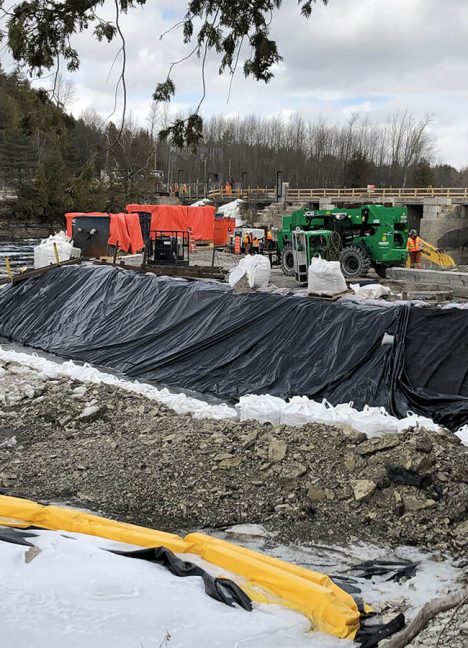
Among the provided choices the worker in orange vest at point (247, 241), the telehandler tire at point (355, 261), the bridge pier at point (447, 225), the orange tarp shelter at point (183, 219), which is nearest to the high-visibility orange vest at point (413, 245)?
the telehandler tire at point (355, 261)

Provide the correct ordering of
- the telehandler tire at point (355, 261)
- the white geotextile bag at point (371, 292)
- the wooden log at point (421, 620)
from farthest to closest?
the telehandler tire at point (355, 261), the white geotextile bag at point (371, 292), the wooden log at point (421, 620)

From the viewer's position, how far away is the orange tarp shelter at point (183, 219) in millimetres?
34438

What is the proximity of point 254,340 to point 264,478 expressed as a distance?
5.18 meters

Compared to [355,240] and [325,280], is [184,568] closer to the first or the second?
[325,280]

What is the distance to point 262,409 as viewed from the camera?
323 inches

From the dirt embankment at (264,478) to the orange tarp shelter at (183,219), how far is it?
26990mm

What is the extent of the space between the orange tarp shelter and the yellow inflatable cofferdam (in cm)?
2938

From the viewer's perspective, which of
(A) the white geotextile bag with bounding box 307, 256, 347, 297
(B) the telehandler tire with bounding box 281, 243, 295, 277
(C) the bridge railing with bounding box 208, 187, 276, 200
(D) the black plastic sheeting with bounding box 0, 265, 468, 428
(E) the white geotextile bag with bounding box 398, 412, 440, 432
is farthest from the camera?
(C) the bridge railing with bounding box 208, 187, 276, 200

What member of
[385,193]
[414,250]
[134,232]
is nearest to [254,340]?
[414,250]

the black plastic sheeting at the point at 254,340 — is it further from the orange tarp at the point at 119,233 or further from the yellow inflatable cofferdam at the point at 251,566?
the orange tarp at the point at 119,233

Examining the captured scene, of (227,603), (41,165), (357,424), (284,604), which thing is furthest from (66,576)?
(41,165)

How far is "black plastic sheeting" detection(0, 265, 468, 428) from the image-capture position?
962 cm

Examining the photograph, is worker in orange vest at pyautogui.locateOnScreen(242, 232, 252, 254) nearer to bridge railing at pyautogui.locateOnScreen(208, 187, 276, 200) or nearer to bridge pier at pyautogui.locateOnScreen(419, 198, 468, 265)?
bridge pier at pyautogui.locateOnScreen(419, 198, 468, 265)

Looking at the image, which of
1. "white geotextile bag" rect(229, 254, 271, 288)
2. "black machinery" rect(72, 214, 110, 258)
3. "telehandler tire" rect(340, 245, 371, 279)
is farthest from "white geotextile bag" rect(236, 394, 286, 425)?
"black machinery" rect(72, 214, 110, 258)
